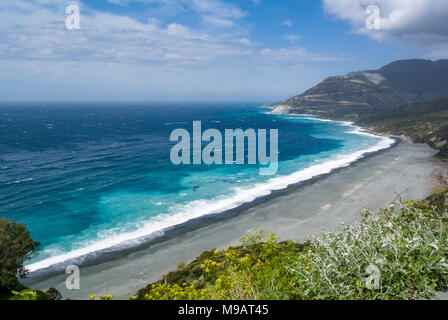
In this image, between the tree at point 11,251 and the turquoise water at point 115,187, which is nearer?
the tree at point 11,251

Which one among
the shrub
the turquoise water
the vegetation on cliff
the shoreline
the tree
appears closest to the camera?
the shrub

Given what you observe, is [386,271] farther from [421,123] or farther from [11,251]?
[421,123]

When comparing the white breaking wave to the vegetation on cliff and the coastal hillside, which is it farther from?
the coastal hillside

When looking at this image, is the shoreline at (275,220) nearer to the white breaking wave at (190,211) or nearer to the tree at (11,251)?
the white breaking wave at (190,211)

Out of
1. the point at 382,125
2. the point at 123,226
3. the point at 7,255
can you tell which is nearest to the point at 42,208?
the point at 123,226

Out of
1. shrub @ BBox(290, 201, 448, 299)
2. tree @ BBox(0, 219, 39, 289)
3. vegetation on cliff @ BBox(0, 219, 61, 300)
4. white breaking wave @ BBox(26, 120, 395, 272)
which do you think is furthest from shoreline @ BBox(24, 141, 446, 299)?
shrub @ BBox(290, 201, 448, 299)

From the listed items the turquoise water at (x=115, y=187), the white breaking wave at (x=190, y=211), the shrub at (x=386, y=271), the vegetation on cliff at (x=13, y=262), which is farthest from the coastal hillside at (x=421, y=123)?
the vegetation on cliff at (x=13, y=262)
